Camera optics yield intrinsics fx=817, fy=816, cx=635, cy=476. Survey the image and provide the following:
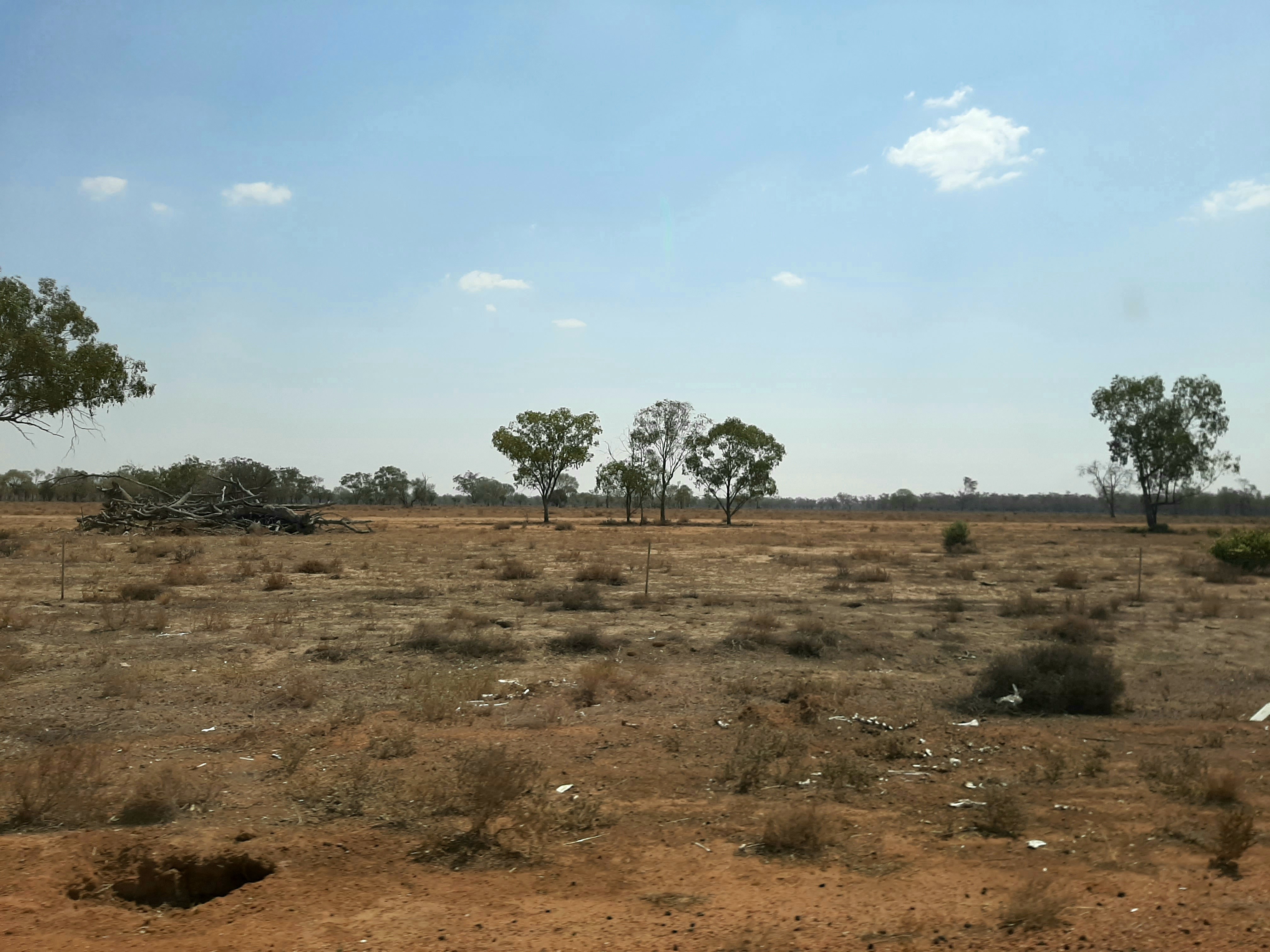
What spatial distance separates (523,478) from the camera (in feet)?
219

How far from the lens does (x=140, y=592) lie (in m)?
15.8

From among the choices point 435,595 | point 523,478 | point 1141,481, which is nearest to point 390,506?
point 523,478

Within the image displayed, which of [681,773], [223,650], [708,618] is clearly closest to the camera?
[681,773]

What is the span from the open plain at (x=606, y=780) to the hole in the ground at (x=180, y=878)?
0.01m

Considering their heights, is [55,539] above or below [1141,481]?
below

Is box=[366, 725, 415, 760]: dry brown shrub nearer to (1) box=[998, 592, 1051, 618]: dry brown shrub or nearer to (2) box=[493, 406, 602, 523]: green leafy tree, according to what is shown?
(1) box=[998, 592, 1051, 618]: dry brown shrub

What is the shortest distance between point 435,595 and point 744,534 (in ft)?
102

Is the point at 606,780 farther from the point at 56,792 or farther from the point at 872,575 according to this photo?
the point at 872,575

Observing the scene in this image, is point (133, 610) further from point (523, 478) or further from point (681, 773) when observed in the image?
point (523, 478)

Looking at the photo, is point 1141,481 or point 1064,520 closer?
point 1141,481

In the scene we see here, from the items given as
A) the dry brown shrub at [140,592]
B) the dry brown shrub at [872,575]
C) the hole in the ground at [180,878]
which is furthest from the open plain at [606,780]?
the dry brown shrub at [872,575]

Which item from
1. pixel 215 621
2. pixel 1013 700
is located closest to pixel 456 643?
pixel 215 621

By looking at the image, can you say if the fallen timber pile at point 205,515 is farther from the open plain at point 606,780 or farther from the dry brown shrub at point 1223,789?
the dry brown shrub at point 1223,789

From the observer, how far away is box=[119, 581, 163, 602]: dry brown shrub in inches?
612
